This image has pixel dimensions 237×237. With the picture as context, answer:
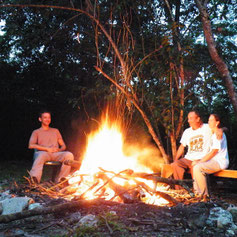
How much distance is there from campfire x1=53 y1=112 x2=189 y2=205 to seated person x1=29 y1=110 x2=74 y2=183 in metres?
0.46

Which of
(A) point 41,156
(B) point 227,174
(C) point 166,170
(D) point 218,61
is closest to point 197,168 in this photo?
(B) point 227,174

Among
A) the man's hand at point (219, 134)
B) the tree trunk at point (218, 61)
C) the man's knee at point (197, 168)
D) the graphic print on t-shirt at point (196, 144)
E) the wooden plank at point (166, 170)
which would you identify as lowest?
the wooden plank at point (166, 170)

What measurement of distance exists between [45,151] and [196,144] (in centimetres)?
307

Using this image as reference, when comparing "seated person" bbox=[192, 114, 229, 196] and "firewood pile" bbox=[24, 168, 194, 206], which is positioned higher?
"seated person" bbox=[192, 114, 229, 196]

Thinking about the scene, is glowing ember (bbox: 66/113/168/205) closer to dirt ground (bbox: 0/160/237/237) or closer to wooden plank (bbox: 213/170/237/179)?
wooden plank (bbox: 213/170/237/179)

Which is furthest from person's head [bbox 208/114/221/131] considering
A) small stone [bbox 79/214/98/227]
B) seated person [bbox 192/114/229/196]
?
small stone [bbox 79/214/98/227]

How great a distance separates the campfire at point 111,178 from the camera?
4073mm

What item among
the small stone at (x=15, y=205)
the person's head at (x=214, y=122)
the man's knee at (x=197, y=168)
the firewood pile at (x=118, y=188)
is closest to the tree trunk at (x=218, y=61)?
the person's head at (x=214, y=122)

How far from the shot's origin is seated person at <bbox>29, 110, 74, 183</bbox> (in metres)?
5.46

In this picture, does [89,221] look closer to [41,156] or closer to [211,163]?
[211,163]

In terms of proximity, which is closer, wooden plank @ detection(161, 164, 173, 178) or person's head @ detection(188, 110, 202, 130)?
person's head @ detection(188, 110, 202, 130)

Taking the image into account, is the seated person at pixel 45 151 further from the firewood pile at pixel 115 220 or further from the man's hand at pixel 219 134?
the man's hand at pixel 219 134

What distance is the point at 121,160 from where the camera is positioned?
5.68m

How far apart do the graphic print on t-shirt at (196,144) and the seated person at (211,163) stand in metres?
0.33
